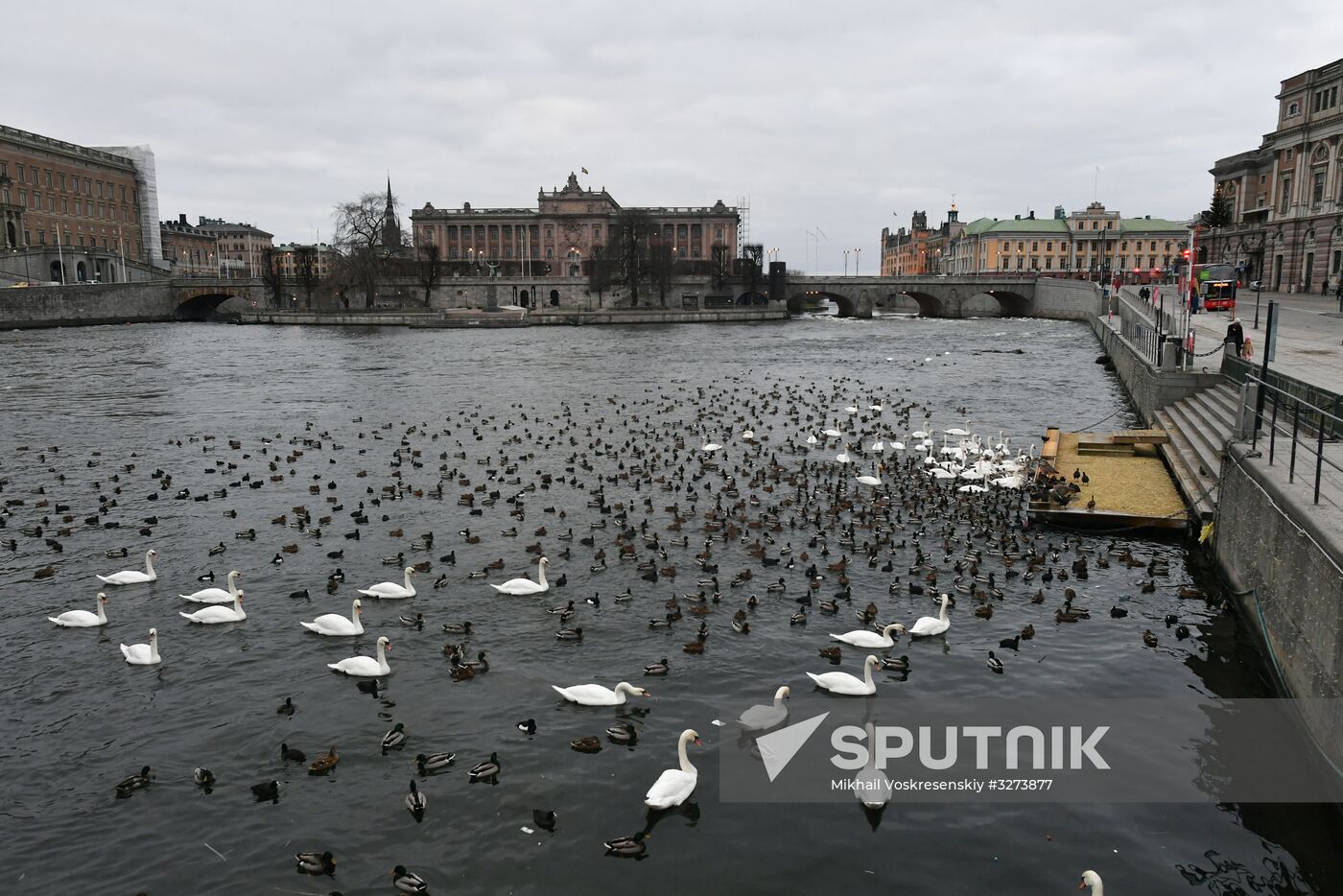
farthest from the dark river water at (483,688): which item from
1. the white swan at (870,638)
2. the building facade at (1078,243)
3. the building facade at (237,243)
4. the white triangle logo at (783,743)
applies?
the building facade at (237,243)

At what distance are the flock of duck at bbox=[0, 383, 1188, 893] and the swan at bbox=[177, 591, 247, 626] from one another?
3 centimetres

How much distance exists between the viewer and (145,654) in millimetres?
12984

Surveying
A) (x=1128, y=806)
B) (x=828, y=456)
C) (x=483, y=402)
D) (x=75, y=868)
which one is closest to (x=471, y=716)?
(x=75, y=868)

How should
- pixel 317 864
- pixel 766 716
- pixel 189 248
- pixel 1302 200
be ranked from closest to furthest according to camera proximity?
pixel 317 864
pixel 766 716
pixel 1302 200
pixel 189 248

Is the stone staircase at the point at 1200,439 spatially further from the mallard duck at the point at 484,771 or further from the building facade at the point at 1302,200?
the building facade at the point at 1302,200

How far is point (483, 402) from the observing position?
128ft

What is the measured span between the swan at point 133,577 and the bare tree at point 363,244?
9056 cm

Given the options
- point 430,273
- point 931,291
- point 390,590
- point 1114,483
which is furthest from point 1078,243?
point 390,590

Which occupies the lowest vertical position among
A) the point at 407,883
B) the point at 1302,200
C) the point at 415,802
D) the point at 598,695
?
the point at 407,883

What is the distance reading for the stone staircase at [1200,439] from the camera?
17.3 metres

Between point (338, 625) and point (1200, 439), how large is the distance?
57.2 ft

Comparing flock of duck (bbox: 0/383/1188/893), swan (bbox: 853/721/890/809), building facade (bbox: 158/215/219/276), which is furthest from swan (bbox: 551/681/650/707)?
building facade (bbox: 158/215/219/276)

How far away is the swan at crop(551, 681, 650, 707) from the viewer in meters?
11.6

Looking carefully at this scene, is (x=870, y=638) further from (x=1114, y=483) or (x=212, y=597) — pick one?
(x=212, y=597)
